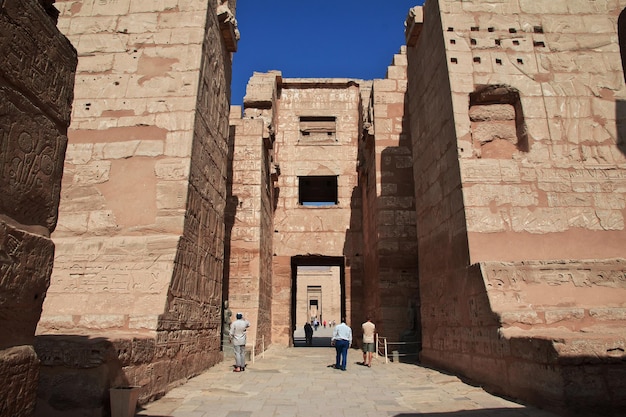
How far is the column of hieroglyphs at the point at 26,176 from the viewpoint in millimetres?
2031

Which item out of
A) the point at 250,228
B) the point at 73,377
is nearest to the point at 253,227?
the point at 250,228

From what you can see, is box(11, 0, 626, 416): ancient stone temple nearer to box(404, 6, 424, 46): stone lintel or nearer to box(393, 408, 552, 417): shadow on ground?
box(404, 6, 424, 46): stone lintel

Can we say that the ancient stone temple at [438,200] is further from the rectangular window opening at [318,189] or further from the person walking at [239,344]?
the rectangular window opening at [318,189]

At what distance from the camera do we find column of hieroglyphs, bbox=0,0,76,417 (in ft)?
6.66

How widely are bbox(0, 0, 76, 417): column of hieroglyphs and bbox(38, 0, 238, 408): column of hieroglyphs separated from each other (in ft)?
6.54

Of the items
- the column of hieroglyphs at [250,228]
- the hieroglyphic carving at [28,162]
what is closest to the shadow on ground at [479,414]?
the hieroglyphic carving at [28,162]

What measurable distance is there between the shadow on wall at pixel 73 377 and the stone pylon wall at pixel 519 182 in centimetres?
373

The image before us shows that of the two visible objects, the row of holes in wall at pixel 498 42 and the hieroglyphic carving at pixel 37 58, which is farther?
the row of holes in wall at pixel 498 42

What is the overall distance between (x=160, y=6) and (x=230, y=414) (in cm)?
592

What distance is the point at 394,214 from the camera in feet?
36.3

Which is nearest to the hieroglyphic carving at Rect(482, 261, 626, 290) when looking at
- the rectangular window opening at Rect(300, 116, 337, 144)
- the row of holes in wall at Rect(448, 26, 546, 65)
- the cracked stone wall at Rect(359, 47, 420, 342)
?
the row of holes in wall at Rect(448, 26, 546, 65)

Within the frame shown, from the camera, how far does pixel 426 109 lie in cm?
780

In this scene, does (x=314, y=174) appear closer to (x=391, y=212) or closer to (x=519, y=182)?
(x=391, y=212)

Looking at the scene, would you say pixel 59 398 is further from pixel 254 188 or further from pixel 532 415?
pixel 254 188
